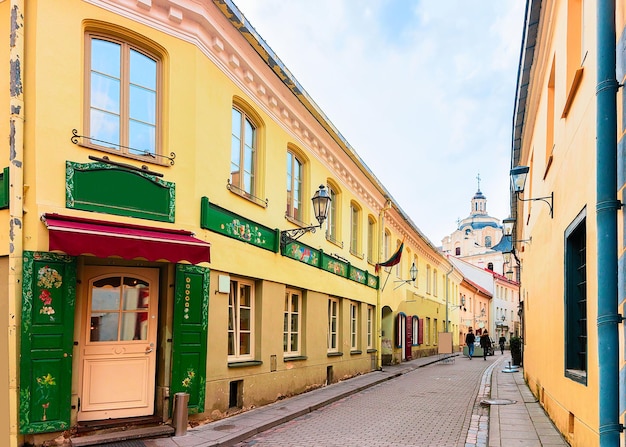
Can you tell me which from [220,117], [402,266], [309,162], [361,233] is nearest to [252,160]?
[220,117]

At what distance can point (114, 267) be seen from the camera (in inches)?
315

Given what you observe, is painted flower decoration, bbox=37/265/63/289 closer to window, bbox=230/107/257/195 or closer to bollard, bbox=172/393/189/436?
bollard, bbox=172/393/189/436

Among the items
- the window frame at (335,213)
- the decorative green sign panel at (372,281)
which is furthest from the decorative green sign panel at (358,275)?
the window frame at (335,213)

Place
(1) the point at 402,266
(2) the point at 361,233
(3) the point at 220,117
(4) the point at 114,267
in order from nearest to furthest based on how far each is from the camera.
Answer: (4) the point at 114,267 → (3) the point at 220,117 → (2) the point at 361,233 → (1) the point at 402,266

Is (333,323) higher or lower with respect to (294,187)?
lower

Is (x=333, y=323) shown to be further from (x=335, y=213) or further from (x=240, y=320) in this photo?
(x=240, y=320)

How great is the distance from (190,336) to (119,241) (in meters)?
2.14

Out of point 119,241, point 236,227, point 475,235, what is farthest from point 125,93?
point 475,235

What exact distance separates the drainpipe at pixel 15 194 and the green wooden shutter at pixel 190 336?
2.16 metres

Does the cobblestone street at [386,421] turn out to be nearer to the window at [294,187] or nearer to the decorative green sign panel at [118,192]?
the decorative green sign panel at [118,192]

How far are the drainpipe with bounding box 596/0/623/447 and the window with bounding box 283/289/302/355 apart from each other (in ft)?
27.8

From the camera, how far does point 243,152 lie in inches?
426

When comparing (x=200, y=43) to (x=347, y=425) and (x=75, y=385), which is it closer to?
(x=75, y=385)

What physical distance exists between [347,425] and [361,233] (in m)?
9.50
